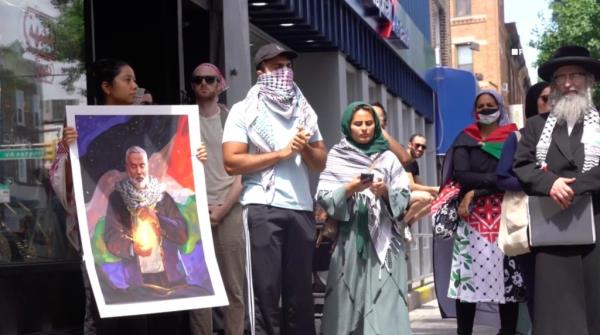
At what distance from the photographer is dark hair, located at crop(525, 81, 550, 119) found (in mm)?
8570

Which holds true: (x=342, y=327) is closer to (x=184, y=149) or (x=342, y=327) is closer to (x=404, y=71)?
(x=184, y=149)

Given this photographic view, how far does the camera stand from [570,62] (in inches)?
260

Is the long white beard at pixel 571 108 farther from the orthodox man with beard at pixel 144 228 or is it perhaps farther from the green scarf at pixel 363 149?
the orthodox man with beard at pixel 144 228

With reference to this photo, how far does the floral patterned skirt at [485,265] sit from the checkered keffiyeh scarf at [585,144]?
2209 mm

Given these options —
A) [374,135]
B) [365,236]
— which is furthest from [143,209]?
[374,135]

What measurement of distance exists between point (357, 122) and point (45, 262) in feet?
7.31

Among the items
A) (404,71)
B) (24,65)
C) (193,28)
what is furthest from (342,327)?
(404,71)

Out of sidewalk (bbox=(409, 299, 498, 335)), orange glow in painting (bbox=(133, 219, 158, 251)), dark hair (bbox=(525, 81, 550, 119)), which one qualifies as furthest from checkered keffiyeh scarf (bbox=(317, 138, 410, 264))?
sidewalk (bbox=(409, 299, 498, 335))

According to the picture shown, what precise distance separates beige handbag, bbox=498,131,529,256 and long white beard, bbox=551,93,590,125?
1.86 feet

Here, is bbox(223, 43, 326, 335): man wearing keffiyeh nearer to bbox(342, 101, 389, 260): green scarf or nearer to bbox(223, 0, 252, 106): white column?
bbox(342, 101, 389, 260): green scarf

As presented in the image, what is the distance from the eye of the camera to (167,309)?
6.00 meters

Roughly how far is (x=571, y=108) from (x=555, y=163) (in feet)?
1.07

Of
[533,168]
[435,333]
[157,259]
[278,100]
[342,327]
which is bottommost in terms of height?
[435,333]

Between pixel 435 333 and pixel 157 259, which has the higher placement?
pixel 157 259
